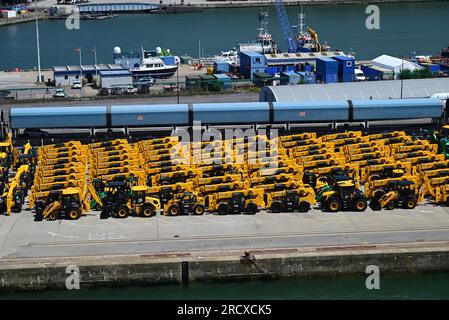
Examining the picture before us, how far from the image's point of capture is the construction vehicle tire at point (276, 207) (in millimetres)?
25156

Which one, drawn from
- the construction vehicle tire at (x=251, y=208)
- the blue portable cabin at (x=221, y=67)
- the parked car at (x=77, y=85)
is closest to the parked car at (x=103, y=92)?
the parked car at (x=77, y=85)

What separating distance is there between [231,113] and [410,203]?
473 inches

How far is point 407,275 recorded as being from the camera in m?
22.0

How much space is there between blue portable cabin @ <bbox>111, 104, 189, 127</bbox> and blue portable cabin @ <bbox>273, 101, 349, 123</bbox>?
434cm

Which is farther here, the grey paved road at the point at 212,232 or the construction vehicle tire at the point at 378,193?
the construction vehicle tire at the point at 378,193

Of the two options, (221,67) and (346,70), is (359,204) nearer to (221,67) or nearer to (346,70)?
(346,70)

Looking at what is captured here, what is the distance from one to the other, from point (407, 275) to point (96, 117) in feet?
58.4

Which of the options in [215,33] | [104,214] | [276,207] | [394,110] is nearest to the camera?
[104,214]

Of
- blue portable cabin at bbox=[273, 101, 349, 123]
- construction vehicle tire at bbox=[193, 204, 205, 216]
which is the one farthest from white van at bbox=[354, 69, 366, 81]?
construction vehicle tire at bbox=[193, 204, 205, 216]

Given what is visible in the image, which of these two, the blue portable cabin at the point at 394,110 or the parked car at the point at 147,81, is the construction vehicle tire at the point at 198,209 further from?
the parked car at the point at 147,81

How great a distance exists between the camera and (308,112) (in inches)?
1398

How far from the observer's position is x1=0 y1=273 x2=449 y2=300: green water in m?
21.0

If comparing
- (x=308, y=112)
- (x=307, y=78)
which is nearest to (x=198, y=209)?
(x=308, y=112)

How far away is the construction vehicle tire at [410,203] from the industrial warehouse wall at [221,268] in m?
3.57
